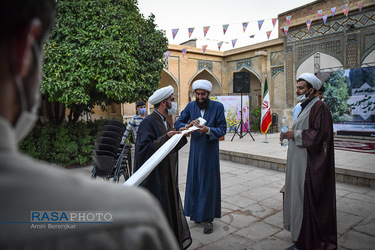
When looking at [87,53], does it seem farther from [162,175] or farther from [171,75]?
[171,75]

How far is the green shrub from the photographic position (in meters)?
5.62

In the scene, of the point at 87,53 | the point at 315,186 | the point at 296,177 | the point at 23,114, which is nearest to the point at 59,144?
the point at 87,53

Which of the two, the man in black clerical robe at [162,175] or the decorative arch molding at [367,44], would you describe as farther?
the decorative arch molding at [367,44]

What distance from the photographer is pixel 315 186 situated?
2.26m

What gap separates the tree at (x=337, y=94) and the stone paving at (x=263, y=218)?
597 cm

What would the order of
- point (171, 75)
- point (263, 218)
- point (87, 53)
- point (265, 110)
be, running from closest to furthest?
point (263, 218) → point (87, 53) → point (265, 110) → point (171, 75)

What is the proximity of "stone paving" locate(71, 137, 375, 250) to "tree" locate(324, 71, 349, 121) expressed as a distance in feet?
19.6

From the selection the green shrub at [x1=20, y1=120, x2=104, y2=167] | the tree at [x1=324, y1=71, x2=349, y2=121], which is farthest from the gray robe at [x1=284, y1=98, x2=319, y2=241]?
the tree at [x1=324, y1=71, x2=349, y2=121]

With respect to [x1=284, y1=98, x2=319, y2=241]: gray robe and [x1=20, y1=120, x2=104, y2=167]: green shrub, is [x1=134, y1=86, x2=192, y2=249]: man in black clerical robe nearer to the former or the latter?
[x1=284, y1=98, x2=319, y2=241]: gray robe

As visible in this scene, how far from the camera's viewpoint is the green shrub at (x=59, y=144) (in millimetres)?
5621

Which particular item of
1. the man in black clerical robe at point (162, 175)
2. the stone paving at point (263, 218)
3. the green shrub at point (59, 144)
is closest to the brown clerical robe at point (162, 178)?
the man in black clerical robe at point (162, 175)

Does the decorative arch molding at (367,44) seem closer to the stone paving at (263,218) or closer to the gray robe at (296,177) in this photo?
the stone paving at (263,218)

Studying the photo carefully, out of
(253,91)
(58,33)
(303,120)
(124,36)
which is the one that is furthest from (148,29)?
(253,91)

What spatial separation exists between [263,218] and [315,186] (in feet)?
3.58
